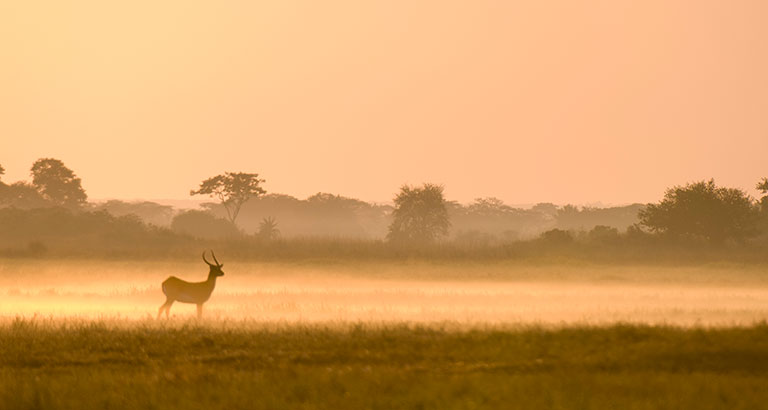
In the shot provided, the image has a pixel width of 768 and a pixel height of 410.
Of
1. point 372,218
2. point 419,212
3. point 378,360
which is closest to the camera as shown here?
point 378,360

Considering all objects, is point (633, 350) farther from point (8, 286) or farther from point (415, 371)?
point (8, 286)

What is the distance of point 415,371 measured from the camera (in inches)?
802

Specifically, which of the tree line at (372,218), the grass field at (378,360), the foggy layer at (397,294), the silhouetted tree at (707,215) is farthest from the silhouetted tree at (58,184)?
the grass field at (378,360)

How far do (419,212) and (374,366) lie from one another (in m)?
79.9

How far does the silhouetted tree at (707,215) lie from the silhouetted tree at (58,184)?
59.4 meters

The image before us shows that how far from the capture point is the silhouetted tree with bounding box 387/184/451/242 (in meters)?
99.0

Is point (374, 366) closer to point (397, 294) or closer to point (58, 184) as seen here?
point (397, 294)

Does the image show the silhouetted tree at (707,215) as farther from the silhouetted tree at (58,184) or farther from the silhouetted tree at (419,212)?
the silhouetted tree at (58,184)

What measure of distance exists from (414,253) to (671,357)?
4435cm

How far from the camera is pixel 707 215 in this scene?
74.8 m

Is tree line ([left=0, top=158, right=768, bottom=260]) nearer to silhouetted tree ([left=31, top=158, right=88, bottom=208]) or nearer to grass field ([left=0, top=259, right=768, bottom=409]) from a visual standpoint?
silhouetted tree ([left=31, top=158, right=88, bottom=208])

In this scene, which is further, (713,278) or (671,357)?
(713,278)

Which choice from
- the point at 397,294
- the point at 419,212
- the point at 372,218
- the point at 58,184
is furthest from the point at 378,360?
the point at 372,218

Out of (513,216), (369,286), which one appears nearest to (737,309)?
(369,286)
